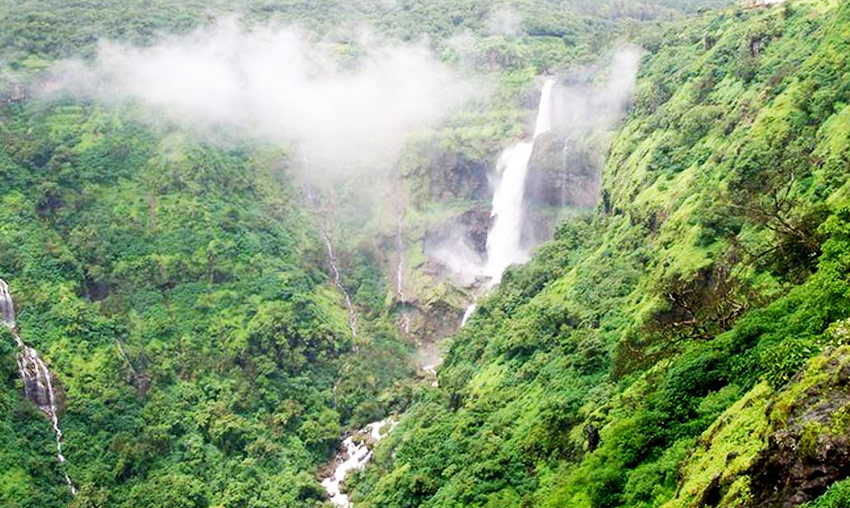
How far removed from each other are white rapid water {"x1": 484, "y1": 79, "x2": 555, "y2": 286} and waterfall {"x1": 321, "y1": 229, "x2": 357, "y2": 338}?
16.7 m

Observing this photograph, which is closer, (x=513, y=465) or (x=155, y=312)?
(x=513, y=465)

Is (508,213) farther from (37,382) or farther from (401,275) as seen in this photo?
(37,382)

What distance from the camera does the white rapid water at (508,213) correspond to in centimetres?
10488

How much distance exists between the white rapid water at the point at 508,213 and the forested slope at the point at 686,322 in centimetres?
1735

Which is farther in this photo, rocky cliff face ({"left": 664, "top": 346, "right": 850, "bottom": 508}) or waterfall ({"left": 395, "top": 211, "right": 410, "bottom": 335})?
waterfall ({"left": 395, "top": 211, "right": 410, "bottom": 335})

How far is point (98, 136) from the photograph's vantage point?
376 feet

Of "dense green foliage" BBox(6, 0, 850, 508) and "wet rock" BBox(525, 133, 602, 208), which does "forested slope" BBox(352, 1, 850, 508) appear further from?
"wet rock" BBox(525, 133, 602, 208)

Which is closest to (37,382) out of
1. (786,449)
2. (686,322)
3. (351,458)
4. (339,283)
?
(351,458)

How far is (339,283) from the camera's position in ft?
367

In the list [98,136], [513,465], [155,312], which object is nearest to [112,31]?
[98,136]

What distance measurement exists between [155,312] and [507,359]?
4447 cm

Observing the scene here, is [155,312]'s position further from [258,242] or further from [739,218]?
[739,218]

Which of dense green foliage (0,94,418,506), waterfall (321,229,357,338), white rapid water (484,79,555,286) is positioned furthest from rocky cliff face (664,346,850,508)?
waterfall (321,229,357,338)

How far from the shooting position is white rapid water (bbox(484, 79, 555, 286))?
344 feet
